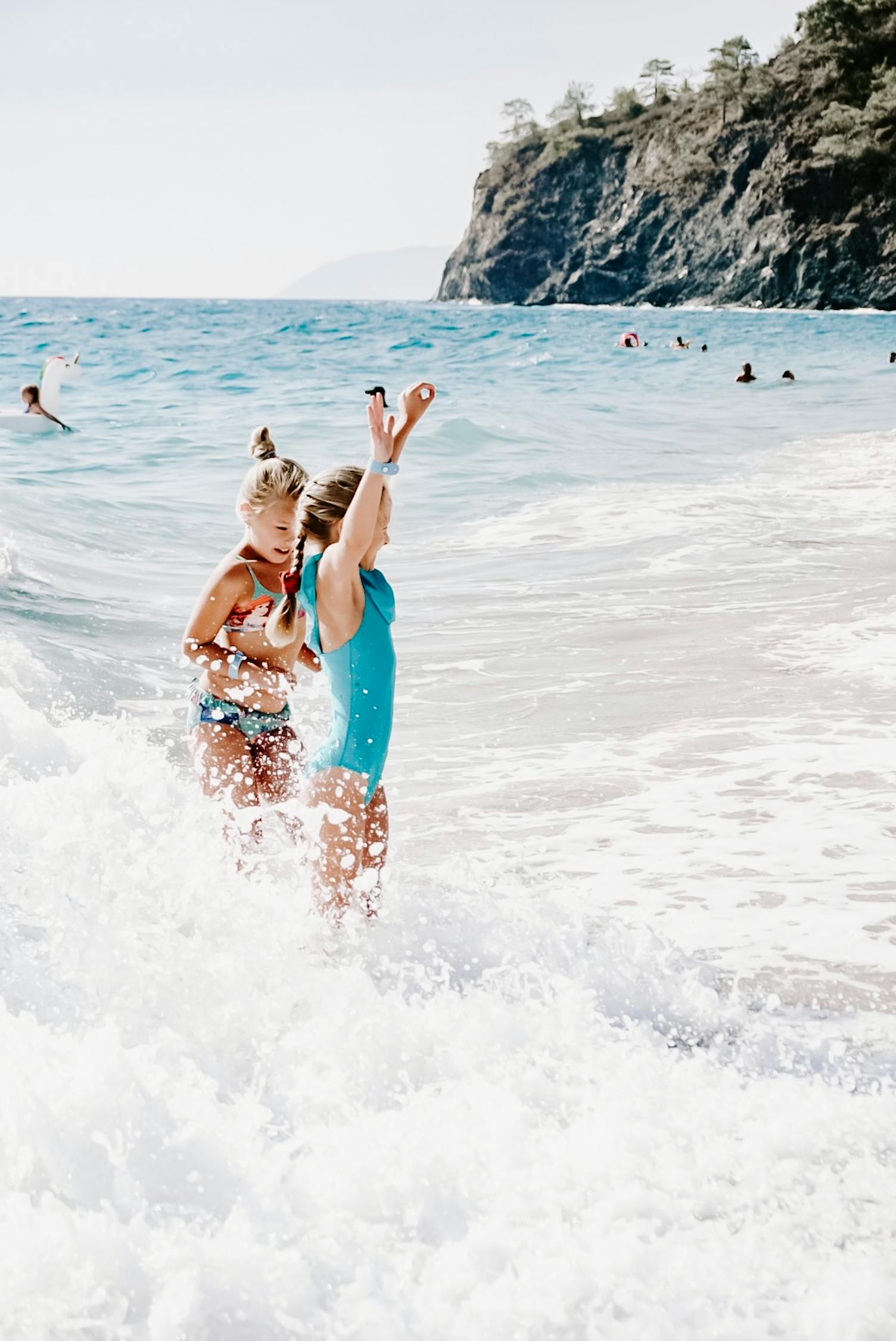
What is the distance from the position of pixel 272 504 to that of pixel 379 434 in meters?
0.81

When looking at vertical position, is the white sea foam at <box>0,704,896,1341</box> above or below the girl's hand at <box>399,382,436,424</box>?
below

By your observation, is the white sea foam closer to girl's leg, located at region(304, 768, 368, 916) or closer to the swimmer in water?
girl's leg, located at region(304, 768, 368, 916)

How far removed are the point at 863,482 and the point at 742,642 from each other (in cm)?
768

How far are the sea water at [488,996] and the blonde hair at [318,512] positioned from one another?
926 mm

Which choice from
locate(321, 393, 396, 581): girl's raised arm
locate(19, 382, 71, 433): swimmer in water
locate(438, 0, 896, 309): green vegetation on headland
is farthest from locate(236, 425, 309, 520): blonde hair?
locate(438, 0, 896, 309): green vegetation on headland

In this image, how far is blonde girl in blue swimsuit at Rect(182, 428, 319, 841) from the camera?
384cm

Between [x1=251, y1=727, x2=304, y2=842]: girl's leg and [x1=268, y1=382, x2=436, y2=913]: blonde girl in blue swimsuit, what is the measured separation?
500 millimetres

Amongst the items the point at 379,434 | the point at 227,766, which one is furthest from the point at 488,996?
the point at 379,434

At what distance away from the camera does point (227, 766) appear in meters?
3.99

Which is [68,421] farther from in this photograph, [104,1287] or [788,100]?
[788,100]

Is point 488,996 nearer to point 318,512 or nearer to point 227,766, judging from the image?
point 227,766

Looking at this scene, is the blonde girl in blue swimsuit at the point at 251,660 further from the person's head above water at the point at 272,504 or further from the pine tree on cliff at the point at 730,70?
the pine tree on cliff at the point at 730,70

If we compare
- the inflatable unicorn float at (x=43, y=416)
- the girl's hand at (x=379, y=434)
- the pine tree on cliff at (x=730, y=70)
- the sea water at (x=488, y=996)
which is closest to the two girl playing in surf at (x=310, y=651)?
the girl's hand at (x=379, y=434)

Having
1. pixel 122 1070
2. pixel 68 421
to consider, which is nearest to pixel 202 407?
pixel 68 421
